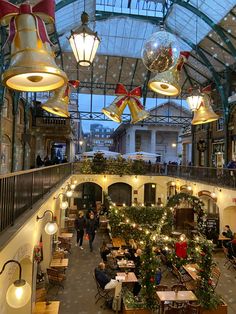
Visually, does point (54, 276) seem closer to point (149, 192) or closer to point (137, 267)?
point (137, 267)

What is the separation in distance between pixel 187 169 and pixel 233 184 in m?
7.27

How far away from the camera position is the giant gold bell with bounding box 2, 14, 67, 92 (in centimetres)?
347

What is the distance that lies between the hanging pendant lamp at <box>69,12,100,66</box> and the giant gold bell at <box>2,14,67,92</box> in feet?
6.74

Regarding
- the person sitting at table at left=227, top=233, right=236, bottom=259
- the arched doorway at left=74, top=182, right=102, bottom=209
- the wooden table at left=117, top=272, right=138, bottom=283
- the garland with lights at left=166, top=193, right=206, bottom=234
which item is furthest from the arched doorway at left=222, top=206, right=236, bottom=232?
the arched doorway at left=74, top=182, right=102, bottom=209

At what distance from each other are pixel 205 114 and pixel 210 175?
994 cm

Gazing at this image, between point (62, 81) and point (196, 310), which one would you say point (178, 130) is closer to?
point (196, 310)

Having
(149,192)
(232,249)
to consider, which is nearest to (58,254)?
(232,249)

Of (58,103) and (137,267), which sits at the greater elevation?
(58,103)

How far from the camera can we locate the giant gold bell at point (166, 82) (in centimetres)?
645

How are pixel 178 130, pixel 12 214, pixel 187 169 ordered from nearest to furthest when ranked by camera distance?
1. pixel 12 214
2. pixel 187 169
3. pixel 178 130

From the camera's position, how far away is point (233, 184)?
50.7 ft

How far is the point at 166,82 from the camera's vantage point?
6.41 meters

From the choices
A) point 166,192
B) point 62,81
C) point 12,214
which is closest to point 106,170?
point 166,192

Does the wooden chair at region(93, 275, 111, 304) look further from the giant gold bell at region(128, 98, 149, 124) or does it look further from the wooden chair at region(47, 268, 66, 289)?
the giant gold bell at region(128, 98, 149, 124)
